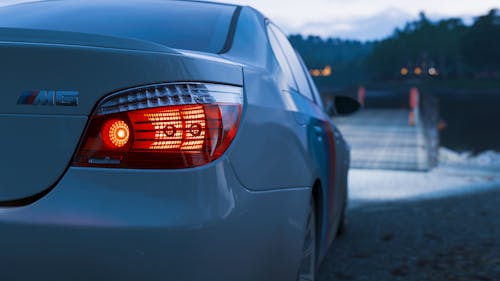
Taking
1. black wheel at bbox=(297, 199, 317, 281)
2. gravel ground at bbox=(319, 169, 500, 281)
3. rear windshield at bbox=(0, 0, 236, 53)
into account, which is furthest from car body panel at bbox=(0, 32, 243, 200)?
gravel ground at bbox=(319, 169, 500, 281)

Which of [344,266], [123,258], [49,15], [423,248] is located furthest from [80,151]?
[423,248]

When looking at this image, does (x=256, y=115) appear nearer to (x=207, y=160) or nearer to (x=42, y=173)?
(x=207, y=160)

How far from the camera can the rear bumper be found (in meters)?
1.83

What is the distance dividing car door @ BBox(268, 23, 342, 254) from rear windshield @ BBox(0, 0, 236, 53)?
1.23 feet

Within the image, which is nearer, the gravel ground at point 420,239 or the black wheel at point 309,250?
the black wheel at point 309,250

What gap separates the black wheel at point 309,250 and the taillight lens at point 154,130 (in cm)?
100

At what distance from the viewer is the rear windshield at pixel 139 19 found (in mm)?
2666

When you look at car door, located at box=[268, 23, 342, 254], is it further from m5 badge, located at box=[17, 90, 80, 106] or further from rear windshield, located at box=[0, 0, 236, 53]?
m5 badge, located at box=[17, 90, 80, 106]

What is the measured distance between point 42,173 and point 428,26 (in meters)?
182

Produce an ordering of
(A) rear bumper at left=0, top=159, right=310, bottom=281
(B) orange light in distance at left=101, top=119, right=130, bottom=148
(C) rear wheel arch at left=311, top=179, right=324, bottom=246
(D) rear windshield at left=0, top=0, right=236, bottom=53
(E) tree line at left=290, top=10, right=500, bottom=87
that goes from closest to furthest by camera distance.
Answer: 1. (A) rear bumper at left=0, top=159, right=310, bottom=281
2. (B) orange light in distance at left=101, top=119, right=130, bottom=148
3. (D) rear windshield at left=0, top=0, right=236, bottom=53
4. (C) rear wheel arch at left=311, top=179, right=324, bottom=246
5. (E) tree line at left=290, top=10, right=500, bottom=87

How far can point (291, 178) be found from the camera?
2492 millimetres

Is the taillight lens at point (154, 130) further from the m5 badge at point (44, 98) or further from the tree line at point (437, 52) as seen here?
the tree line at point (437, 52)

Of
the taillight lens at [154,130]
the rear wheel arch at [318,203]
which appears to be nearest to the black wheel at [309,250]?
the rear wheel arch at [318,203]

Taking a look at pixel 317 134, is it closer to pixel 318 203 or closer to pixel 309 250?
pixel 318 203
